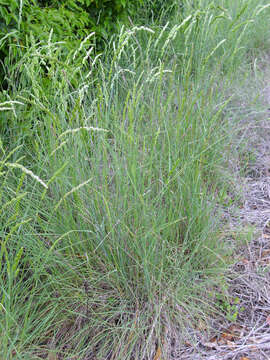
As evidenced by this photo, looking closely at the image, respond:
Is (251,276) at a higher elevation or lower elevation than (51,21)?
lower

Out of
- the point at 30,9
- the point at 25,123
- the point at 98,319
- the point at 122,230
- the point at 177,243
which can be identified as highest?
the point at 30,9

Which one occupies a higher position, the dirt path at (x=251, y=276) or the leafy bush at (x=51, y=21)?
the leafy bush at (x=51, y=21)

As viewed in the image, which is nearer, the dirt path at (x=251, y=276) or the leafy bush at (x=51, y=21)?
the dirt path at (x=251, y=276)

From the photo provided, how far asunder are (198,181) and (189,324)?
69cm

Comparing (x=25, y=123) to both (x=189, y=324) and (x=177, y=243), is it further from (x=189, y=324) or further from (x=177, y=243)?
(x=189, y=324)

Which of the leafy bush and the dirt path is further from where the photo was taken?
the leafy bush

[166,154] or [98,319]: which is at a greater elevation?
[166,154]

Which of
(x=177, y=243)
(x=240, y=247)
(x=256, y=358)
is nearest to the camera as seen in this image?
(x=256, y=358)

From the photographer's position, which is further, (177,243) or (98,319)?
(177,243)

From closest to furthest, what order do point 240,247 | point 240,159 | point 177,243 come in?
point 177,243 → point 240,247 → point 240,159

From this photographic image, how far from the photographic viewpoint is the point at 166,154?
218 centimetres

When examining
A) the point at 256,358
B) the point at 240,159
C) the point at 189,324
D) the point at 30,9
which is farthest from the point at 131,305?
the point at 30,9

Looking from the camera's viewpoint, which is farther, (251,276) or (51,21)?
(51,21)

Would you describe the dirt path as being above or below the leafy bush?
below
